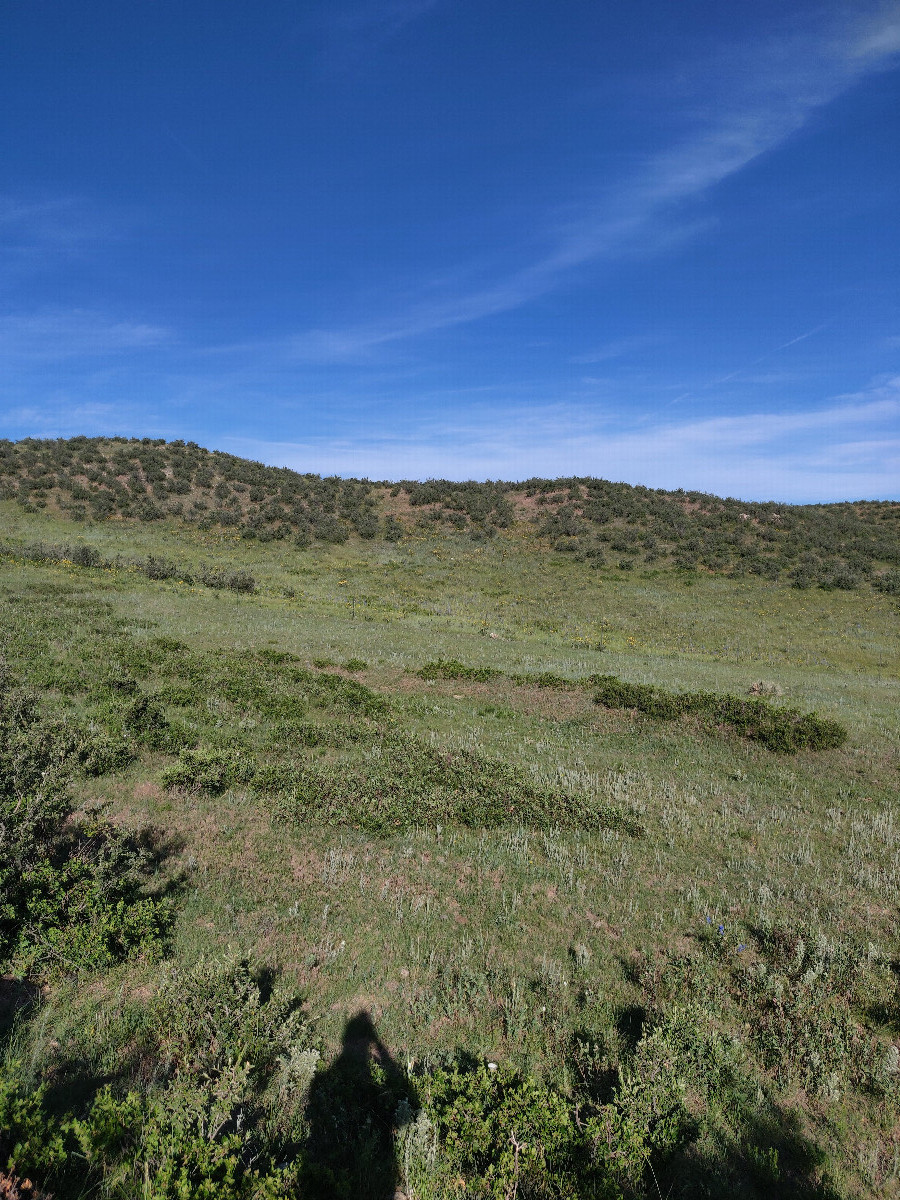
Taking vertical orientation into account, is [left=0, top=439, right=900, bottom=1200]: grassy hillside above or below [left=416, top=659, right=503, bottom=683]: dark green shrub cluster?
below

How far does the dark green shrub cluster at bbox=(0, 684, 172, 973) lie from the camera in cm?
598

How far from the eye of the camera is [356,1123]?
4.65 meters

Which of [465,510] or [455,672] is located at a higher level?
[465,510]

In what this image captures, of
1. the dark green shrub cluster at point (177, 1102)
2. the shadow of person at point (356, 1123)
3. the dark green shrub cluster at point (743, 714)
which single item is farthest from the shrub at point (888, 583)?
the dark green shrub cluster at point (177, 1102)

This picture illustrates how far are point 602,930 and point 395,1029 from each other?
3112 mm

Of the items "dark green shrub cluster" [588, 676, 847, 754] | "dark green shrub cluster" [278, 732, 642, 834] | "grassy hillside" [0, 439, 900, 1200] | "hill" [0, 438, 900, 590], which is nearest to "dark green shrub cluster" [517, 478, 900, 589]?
"hill" [0, 438, 900, 590]

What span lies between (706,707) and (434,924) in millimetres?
12366

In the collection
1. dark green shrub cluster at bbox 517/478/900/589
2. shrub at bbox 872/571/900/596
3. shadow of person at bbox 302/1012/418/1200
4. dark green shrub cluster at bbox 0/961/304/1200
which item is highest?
dark green shrub cluster at bbox 517/478/900/589

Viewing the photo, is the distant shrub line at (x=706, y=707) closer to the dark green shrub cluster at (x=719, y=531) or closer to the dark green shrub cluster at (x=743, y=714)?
the dark green shrub cluster at (x=743, y=714)

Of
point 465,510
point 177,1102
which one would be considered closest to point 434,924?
point 177,1102

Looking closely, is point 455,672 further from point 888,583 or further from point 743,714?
point 888,583

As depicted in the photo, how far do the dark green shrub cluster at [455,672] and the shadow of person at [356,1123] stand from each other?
47.8ft

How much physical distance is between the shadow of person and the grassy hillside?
0.08 ft

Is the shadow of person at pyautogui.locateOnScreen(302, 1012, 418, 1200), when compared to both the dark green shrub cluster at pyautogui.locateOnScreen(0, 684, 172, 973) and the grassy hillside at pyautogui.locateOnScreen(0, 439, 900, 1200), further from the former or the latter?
the dark green shrub cluster at pyautogui.locateOnScreen(0, 684, 172, 973)
